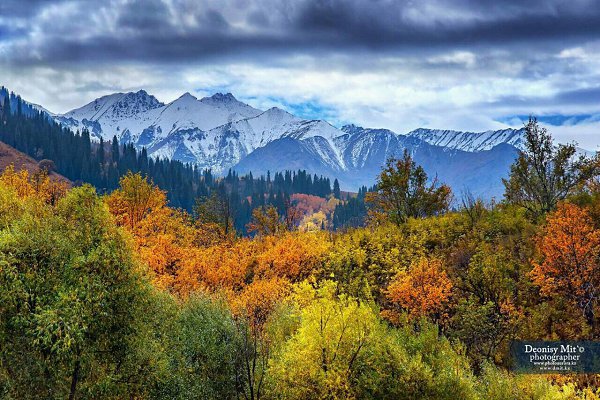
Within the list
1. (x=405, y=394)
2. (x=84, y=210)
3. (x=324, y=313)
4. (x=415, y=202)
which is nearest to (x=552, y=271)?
(x=405, y=394)

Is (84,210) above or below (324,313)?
above

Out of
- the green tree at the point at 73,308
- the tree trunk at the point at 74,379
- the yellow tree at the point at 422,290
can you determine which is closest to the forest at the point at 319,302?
the green tree at the point at 73,308

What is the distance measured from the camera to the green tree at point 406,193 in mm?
84500

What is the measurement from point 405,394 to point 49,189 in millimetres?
100258

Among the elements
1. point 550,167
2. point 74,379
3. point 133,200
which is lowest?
point 74,379

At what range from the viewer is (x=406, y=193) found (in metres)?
87.1

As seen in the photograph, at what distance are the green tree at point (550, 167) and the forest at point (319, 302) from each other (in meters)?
0.23

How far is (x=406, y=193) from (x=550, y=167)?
2494 cm

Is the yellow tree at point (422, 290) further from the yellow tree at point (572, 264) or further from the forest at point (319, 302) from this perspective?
the yellow tree at point (572, 264)

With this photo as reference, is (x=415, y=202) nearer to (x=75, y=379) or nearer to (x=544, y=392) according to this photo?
(x=544, y=392)

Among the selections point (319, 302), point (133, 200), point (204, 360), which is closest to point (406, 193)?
point (319, 302)

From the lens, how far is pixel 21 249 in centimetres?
3184

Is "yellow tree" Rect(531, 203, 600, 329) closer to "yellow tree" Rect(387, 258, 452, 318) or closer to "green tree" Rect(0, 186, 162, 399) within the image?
"yellow tree" Rect(387, 258, 452, 318)

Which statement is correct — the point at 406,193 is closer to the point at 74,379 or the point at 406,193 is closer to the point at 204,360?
the point at 204,360
